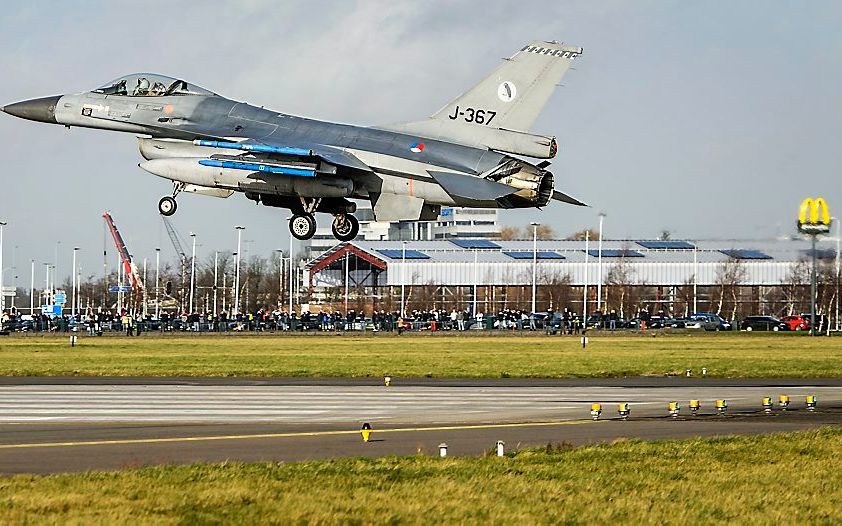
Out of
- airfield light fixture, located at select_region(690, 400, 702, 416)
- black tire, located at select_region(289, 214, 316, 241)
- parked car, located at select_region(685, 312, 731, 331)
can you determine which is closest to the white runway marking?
airfield light fixture, located at select_region(690, 400, 702, 416)

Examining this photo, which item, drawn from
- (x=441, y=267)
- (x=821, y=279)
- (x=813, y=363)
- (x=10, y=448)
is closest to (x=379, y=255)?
(x=441, y=267)

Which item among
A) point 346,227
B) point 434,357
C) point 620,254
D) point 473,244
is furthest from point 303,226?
point 473,244

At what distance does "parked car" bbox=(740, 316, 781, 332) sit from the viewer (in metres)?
104

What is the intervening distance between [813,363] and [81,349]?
117 feet

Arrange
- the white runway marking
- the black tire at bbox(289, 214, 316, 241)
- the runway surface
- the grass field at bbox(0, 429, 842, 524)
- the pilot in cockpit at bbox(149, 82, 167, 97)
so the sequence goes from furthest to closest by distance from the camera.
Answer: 1. the pilot in cockpit at bbox(149, 82, 167, 97)
2. the black tire at bbox(289, 214, 316, 241)
3. the white runway marking
4. the runway surface
5. the grass field at bbox(0, 429, 842, 524)

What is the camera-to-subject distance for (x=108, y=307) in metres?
176

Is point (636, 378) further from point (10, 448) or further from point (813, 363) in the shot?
point (10, 448)

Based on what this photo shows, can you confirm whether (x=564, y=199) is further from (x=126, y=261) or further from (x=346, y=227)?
(x=126, y=261)

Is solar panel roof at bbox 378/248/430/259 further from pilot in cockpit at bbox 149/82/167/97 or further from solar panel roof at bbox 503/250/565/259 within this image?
pilot in cockpit at bbox 149/82/167/97

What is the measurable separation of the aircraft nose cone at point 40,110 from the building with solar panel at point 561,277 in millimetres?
79601

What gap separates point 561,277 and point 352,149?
3819 inches

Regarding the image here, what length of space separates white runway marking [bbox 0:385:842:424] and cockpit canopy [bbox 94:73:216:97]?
8318mm

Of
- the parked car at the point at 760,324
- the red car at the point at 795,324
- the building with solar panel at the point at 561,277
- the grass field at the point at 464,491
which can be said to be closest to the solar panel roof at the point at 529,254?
the building with solar panel at the point at 561,277

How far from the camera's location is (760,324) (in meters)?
105
